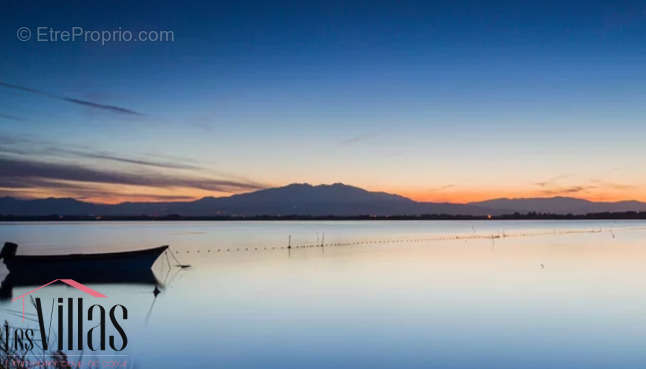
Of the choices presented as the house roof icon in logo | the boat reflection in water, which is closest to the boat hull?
the boat reflection in water

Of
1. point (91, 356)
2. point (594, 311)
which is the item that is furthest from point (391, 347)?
point (594, 311)

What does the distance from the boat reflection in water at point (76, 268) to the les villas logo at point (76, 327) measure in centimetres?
54

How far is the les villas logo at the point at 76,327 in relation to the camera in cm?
799

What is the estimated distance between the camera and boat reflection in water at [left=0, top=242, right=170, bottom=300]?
2458 cm

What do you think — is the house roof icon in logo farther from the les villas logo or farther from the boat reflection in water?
the boat reflection in water

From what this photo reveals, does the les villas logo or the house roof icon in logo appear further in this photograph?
the house roof icon in logo

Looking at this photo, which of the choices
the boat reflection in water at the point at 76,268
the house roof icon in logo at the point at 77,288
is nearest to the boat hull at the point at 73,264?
the boat reflection in water at the point at 76,268

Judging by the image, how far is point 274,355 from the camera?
527 inches

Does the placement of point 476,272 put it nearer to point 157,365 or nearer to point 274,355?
point 274,355

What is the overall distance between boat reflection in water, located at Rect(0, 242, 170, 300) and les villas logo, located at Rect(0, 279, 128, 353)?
54cm

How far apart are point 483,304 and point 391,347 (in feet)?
26.5

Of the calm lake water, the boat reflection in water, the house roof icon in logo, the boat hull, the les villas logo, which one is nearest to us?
the les villas logo

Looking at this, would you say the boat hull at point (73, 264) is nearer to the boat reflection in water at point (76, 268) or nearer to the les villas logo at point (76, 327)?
the boat reflection in water at point (76, 268)

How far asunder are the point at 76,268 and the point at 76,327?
1140 centimetres
